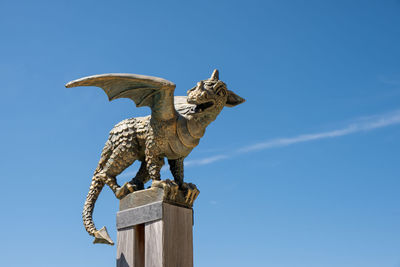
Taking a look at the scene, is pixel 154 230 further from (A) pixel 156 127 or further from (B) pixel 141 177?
(A) pixel 156 127

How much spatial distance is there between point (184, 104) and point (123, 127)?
84 centimetres

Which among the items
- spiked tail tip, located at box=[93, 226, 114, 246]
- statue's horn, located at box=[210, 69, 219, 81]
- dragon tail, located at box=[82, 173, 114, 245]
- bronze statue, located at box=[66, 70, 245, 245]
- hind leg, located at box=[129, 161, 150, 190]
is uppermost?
statue's horn, located at box=[210, 69, 219, 81]

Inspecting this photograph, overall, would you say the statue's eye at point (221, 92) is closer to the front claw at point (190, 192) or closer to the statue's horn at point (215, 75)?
the statue's horn at point (215, 75)

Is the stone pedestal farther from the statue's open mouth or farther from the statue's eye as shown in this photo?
the statue's eye

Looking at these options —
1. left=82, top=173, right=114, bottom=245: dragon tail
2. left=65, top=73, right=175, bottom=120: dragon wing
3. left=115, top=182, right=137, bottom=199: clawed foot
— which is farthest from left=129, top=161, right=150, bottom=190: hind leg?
left=65, top=73, right=175, bottom=120: dragon wing

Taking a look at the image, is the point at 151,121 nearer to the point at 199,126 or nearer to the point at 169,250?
the point at 199,126

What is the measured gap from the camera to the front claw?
16.6ft

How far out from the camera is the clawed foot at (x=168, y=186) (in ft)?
15.7

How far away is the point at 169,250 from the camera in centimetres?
460

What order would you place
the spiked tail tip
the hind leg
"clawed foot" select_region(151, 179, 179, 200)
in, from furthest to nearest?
1. the hind leg
2. the spiked tail tip
3. "clawed foot" select_region(151, 179, 179, 200)

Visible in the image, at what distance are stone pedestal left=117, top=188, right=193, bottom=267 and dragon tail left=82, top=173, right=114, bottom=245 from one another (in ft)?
0.59

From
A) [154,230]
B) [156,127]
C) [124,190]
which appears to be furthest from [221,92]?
[154,230]

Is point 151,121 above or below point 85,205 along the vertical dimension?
above

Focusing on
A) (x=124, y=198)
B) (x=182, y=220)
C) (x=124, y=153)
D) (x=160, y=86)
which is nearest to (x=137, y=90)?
(x=160, y=86)
